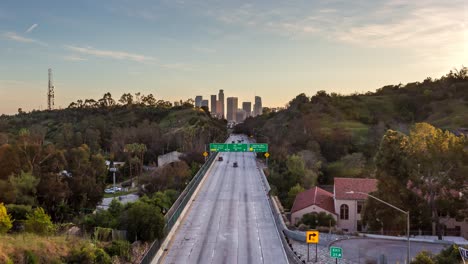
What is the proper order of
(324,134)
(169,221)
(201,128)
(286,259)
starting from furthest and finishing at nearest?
1. (201,128)
2. (324,134)
3. (169,221)
4. (286,259)

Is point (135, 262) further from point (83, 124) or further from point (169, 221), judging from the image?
point (83, 124)

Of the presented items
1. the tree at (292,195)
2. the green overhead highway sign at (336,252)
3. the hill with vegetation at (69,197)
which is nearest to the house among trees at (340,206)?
the tree at (292,195)

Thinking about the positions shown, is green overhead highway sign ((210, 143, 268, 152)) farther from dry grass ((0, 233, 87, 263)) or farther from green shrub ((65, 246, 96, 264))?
green shrub ((65, 246, 96, 264))

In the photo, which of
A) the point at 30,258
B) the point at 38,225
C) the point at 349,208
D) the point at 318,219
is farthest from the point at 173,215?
the point at 349,208

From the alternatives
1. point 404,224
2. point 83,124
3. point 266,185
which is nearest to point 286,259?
point 404,224

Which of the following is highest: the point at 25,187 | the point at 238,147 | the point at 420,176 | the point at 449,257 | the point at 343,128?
the point at 343,128

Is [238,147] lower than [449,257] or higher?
higher

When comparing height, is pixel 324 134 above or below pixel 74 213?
above

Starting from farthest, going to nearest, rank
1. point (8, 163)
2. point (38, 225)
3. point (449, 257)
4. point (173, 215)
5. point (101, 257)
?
1. point (8, 163)
2. point (173, 215)
3. point (38, 225)
4. point (449, 257)
5. point (101, 257)

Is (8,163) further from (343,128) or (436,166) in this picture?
(343,128)
